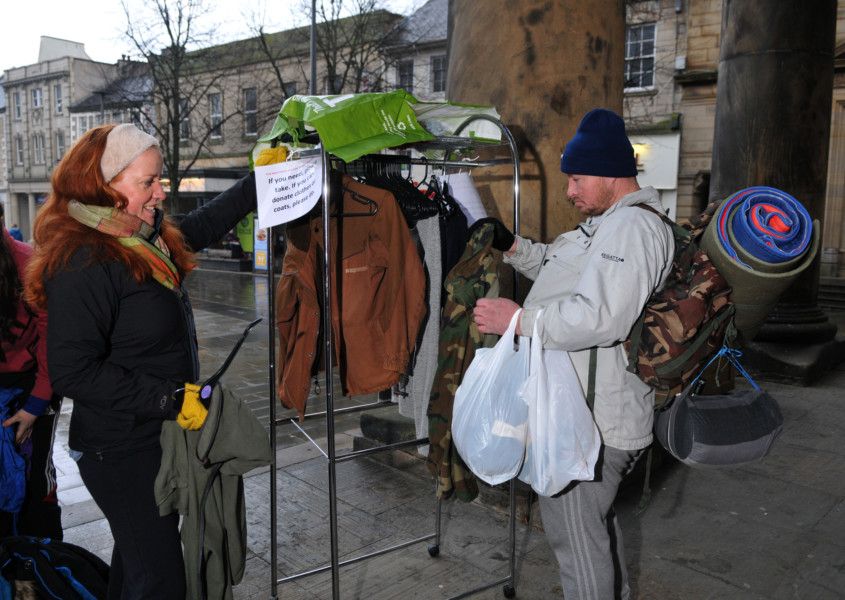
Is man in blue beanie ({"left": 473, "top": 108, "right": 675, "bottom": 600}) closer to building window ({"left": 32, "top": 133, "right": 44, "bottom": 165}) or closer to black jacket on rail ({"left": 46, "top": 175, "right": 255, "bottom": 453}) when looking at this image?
black jacket on rail ({"left": 46, "top": 175, "right": 255, "bottom": 453})

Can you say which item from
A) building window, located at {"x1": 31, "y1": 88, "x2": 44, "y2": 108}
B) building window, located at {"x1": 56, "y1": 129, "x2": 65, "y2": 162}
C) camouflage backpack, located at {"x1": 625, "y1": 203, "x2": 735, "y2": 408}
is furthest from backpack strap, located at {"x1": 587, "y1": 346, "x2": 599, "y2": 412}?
building window, located at {"x1": 31, "y1": 88, "x2": 44, "y2": 108}

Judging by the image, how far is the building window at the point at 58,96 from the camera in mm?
47094

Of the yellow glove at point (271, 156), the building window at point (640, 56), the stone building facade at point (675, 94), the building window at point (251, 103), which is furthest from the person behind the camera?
the building window at point (251, 103)

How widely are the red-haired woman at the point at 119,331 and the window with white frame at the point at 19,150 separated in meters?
56.8

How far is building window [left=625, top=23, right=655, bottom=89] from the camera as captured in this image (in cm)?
2014

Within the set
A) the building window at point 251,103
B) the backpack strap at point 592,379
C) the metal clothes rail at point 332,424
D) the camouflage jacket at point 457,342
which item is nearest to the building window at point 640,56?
the building window at point 251,103

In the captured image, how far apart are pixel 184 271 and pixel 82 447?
673 mm

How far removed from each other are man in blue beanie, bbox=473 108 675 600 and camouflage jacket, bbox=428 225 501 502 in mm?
328

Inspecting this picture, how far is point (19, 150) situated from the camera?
5019 centimetres

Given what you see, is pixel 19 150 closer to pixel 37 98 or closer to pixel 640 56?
pixel 37 98

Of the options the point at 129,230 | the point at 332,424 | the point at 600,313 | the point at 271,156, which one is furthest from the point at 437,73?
the point at 600,313

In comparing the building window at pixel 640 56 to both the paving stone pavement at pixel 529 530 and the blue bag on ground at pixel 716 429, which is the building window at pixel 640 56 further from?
the blue bag on ground at pixel 716 429

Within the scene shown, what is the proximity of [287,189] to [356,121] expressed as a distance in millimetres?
377

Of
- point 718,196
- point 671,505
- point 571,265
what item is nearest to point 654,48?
point 718,196
